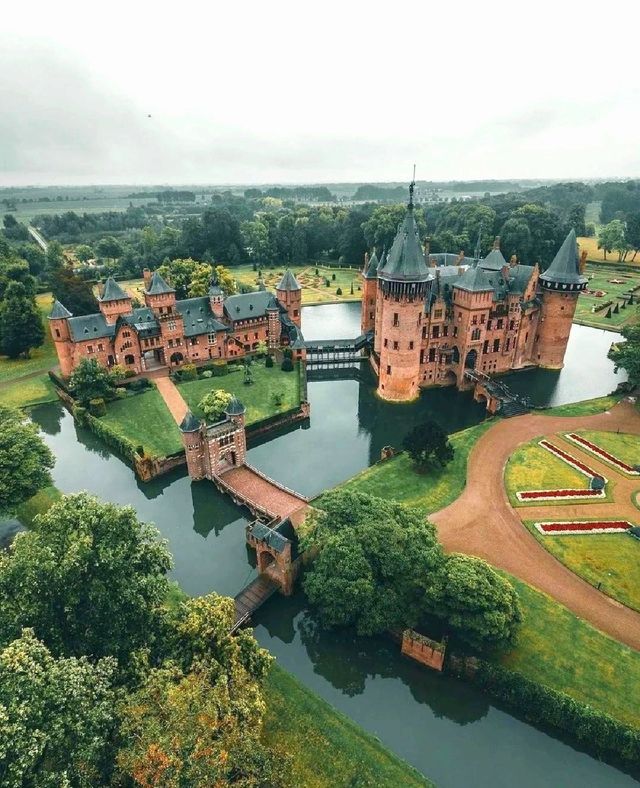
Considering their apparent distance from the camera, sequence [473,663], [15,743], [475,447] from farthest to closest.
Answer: [475,447] < [473,663] < [15,743]

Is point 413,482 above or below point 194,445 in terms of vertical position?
below

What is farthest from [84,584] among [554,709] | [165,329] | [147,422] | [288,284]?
[288,284]

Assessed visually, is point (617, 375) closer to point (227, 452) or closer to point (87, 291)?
point (227, 452)

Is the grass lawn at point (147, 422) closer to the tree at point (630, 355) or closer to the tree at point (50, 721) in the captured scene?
the tree at point (50, 721)

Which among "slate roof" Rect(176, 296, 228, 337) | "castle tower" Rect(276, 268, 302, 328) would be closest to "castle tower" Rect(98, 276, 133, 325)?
"slate roof" Rect(176, 296, 228, 337)

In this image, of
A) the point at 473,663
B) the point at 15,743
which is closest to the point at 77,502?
the point at 15,743

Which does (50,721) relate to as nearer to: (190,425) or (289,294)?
(190,425)
